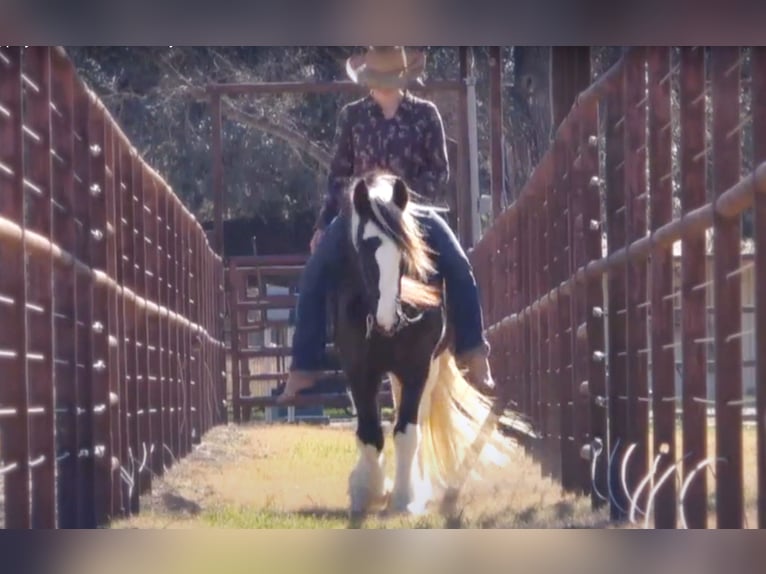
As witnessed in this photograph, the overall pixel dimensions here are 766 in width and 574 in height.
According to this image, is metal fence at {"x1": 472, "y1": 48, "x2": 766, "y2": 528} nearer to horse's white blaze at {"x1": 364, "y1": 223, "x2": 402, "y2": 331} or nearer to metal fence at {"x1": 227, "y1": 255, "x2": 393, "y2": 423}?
horse's white blaze at {"x1": 364, "y1": 223, "x2": 402, "y2": 331}

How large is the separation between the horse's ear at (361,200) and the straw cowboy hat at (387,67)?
306 millimetres

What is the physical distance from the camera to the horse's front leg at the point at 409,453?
480 cm

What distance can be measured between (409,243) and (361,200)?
191mm

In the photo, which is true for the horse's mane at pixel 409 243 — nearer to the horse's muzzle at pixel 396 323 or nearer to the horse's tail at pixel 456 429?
the horse's muzzle at pixel 396 323

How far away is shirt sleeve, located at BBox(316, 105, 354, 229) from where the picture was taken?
186 inches

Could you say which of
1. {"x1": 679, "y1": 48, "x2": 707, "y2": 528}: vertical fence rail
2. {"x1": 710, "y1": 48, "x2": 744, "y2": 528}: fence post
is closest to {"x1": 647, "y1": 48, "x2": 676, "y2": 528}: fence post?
{"x1": 679, "y1": 48, "x2": 707, "y2": 528}: vertical fence rail

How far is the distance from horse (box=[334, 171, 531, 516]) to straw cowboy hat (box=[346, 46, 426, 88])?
0.90 feet

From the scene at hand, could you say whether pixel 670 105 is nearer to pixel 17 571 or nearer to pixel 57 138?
pixel 57 138

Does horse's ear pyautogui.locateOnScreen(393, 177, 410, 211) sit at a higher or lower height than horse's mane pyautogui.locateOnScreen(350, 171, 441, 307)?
higher

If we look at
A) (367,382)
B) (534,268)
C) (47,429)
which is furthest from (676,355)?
(47,429)

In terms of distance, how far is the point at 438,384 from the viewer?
4918 mm

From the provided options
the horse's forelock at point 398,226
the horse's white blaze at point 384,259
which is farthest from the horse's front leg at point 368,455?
the horse's forelock at point 398,226

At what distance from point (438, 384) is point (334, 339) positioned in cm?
38

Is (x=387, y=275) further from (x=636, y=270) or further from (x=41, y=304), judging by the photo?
(x=41, y=304)
